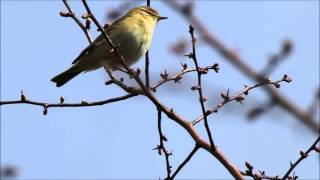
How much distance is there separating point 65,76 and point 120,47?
2.58 ft

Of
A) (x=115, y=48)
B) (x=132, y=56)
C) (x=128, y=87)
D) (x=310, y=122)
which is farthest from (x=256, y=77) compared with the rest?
(x=132, y=56)

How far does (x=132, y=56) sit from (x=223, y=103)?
85.4 inches

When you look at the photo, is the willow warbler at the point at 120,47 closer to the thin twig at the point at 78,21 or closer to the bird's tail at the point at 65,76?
the bird's tail at the point at 65,76

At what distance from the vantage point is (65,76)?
6.86m

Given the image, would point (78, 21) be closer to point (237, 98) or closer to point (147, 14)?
point (237, 98)

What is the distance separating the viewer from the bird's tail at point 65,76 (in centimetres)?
680

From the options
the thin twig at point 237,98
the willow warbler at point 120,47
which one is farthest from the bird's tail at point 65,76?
the thin twig at point 237,98

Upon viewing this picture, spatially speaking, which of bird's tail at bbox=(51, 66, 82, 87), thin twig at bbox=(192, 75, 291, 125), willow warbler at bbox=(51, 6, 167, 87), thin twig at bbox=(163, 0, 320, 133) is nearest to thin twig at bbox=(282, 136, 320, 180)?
thin twig at bbox=(192, 75, 291, 125)

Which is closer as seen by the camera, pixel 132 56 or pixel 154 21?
pixel 132 56

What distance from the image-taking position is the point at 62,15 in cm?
450

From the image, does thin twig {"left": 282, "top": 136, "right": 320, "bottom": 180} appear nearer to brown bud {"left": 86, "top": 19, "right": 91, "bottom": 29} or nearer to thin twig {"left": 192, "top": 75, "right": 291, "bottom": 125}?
thin twig {"left": 192, "top": 75, "right": 291, "bottom": 125}

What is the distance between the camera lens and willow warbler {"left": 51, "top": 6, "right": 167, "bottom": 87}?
6.37m

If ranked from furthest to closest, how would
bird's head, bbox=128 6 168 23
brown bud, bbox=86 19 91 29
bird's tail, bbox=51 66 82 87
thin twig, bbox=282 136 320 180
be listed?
bird's head, bbox=128 6 168 23 → bird's tail, bbox=51 66 82 87 → brown bud, bbox=86 19 91 29 → thin twig, bbox=282 136 320 180

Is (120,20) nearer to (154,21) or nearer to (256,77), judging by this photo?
(154,21)
